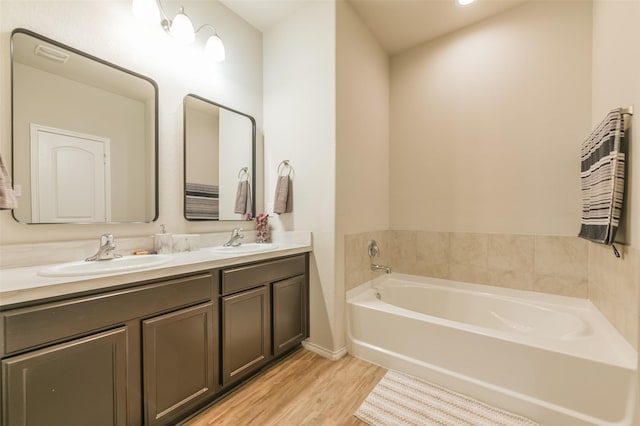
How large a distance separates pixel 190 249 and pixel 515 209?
2.63 meters

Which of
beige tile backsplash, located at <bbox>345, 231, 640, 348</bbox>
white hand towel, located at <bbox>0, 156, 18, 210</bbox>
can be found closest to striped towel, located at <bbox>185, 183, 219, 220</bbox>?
white hand towel, located at <bbox>0, 156, 18, 210</bbox>

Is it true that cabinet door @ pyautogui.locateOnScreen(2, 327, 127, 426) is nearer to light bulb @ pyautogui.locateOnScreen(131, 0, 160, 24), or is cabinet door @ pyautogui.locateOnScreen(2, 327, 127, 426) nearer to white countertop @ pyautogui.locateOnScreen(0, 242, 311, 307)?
white countertop @ pyautogui.locateOnScreen(0, 242, 311, 307)

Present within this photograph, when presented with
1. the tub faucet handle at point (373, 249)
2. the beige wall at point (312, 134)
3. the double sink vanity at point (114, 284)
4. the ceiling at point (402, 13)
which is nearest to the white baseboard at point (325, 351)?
the beige wall at point (312, 134)

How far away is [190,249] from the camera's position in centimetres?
183

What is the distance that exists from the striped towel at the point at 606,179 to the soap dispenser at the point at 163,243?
8.47ft

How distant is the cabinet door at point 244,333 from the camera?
1.53m

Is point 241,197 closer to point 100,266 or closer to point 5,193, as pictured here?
point 100,266

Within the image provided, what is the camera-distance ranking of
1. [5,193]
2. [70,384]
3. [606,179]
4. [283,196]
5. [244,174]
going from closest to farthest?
[70,384] < [5,193] < [606,179] < [283,196] < [244,174]

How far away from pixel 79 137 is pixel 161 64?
75cm

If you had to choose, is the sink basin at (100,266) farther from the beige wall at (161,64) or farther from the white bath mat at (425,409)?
the white bath mat at (425,409)

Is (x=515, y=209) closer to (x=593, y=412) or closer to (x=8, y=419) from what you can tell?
(x=593, y=412)

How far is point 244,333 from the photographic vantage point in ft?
5.38

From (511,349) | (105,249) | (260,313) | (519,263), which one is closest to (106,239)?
(105,249)

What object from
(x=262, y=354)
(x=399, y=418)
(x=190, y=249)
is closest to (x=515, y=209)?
(x=399, y=418)
